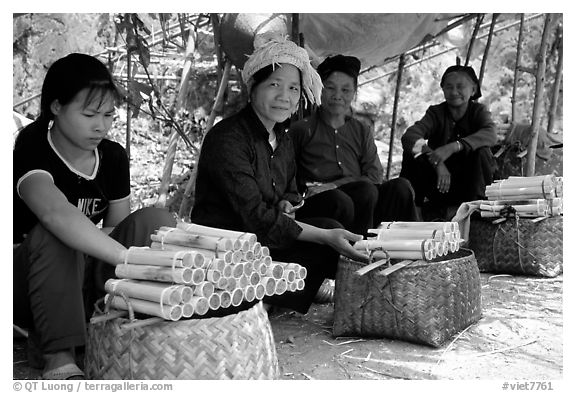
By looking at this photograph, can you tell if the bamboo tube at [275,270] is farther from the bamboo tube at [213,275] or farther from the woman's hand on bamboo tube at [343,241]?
the woman's hand on bamboo tube at [343,241]

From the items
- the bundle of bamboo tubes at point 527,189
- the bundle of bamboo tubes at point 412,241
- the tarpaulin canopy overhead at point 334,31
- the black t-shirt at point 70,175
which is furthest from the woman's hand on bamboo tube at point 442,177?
the black t-shirt at point 70,175

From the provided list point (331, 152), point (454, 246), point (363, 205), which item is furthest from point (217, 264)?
point (331, 152)

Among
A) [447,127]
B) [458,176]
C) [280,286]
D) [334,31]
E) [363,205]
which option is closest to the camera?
[280,286]

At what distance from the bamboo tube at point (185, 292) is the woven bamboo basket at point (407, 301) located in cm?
110

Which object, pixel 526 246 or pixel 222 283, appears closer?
pixel 222 283

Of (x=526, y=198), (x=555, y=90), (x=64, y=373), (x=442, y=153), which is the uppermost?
(x=555, y=90)

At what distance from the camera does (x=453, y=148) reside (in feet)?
15.5

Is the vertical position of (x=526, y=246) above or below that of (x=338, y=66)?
below

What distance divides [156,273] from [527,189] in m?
2.95

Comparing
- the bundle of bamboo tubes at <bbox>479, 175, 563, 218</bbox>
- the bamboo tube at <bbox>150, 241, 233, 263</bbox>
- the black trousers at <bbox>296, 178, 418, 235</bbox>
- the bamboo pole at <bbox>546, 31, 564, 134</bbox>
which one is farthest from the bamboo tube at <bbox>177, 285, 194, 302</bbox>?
the bamboo pole at <bbox>546, 31, 564, 134</bbox>

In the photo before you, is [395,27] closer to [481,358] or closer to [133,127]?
[481,358]

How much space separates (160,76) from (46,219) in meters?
6.11

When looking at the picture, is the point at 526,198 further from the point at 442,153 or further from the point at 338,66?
the point at 338,66

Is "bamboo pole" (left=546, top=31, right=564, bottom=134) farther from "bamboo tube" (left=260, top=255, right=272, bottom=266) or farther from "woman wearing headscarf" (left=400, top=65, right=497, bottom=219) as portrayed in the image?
"bamboo tube" (left=260, top=255, right=272, bottom=266)
